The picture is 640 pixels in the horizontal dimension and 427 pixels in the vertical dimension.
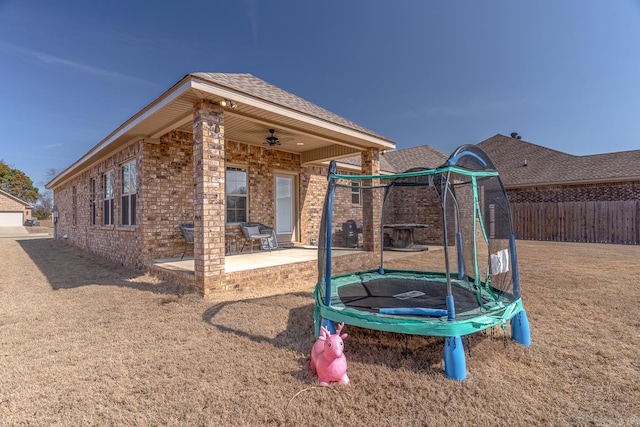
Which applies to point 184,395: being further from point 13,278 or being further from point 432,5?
point 432,5

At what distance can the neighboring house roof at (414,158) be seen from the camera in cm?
1512

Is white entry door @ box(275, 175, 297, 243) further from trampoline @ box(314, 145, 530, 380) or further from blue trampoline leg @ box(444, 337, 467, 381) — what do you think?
blue trampoline leg @ box(444, 337, 467, 381)

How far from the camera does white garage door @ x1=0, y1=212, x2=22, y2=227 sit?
31750mm

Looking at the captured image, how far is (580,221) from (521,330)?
13396 mm

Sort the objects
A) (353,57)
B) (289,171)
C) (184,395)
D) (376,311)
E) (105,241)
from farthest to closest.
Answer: (353,57), (289,171), (105,241), (376,311), (184,395)

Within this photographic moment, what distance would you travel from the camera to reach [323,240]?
3.62m

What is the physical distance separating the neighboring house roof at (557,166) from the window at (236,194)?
10.3m

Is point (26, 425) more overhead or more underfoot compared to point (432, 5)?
more underfoot

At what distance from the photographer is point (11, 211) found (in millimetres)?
32344

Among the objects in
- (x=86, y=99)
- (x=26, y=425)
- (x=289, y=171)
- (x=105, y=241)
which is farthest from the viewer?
(x=86, y=99)

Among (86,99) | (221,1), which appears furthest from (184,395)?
(86,99)

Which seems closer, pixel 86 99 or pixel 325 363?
pixel 325 363

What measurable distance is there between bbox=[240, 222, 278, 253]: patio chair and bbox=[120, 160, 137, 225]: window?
2643 millimetres

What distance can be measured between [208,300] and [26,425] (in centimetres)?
268
